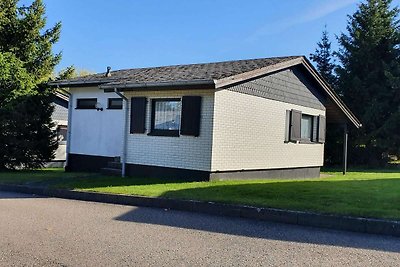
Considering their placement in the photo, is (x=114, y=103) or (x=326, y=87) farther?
(x=326, y=87)

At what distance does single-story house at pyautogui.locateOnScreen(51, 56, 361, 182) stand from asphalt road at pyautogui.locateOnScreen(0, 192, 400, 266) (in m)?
4.68

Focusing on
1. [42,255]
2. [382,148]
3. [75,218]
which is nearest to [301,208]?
[75,218]

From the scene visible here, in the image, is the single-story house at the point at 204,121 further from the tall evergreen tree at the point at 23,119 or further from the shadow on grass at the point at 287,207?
the shadow on grass at the point at 287,207

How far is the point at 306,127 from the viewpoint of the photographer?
58.3 feet

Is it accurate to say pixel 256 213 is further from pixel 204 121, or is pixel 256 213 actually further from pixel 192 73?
pixel 192 73

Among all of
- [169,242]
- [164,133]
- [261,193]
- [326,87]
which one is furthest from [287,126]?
[169,242]

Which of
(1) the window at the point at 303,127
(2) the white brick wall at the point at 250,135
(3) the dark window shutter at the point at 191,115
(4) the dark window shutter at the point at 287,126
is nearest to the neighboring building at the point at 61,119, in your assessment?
(3) the dark window shutter at the point at 191,115

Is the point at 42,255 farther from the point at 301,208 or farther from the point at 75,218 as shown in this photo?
the point at 301,208

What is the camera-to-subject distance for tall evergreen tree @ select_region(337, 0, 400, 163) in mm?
25984

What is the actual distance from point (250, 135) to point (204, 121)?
2148 mm

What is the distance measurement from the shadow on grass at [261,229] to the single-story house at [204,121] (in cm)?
453

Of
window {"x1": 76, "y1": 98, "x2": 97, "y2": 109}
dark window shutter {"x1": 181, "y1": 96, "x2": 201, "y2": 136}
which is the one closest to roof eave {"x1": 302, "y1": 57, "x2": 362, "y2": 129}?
dark window shutter {"x1": 181, "y1": 96, "x2": 201, "y2": 136}

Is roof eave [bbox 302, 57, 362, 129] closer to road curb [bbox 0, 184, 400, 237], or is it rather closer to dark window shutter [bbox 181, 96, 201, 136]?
dark window shutter [bbox 181, 96, 201, 136]

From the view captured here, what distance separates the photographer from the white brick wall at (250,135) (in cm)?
1270
